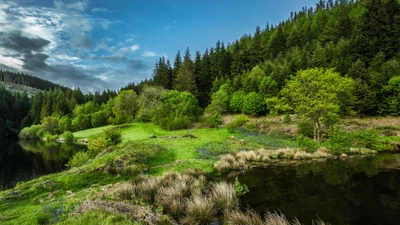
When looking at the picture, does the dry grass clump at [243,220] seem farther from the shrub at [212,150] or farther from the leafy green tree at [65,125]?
the leafy green tree at [65,125]

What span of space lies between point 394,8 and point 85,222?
109 metres

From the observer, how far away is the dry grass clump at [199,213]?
40.3 ft


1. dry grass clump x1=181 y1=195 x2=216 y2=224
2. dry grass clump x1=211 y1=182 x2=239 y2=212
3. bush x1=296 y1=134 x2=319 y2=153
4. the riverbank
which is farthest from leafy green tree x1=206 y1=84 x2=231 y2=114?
dry grass clump x1=181 y1=195 x2=216 y2=224

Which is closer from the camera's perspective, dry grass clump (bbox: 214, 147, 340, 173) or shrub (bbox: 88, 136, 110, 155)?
dry grass clump (bbox: 214, 147, 340, 173)

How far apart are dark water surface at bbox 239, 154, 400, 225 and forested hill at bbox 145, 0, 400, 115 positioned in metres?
38.2

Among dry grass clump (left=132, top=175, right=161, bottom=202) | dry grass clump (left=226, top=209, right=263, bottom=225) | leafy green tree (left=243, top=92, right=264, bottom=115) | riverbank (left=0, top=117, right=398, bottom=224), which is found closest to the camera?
dry grass clump (left=226, top=209, right=263, bottom=225)

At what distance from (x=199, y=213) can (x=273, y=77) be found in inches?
3120

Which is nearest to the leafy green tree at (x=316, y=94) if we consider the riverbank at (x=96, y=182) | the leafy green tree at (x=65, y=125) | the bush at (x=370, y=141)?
the bush at (x=370, y=141)

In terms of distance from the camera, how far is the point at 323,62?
251ft

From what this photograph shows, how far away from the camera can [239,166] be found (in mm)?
25578

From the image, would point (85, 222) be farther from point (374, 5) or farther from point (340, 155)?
point (374, 5)

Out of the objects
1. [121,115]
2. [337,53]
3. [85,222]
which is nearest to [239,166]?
[85,222]

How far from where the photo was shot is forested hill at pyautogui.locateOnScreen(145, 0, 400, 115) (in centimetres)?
5775

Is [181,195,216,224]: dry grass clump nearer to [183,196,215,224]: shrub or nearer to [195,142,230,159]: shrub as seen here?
[183,196,215,224]: shrub
